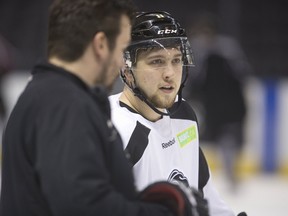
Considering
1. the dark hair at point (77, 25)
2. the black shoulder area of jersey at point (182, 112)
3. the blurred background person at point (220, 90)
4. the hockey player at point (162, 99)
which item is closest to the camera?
the dark hair at point (77, 25)

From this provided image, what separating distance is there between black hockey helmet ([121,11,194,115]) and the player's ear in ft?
2.68

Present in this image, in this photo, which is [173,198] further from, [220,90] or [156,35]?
[220,90]

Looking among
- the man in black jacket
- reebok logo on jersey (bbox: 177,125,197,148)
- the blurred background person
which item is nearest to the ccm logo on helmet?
reebok logo on jersey (bbox: 177,125,197,148)

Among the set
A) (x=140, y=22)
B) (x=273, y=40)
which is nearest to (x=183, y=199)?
(x=140, y=22)

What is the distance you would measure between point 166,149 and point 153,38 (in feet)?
1.33

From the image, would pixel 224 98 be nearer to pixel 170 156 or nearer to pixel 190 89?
pixel 190 89

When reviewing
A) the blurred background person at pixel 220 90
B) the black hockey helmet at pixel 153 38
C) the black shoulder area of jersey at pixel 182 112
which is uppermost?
the black hockey helmet at pixel 153 38

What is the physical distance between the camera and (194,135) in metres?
2.82

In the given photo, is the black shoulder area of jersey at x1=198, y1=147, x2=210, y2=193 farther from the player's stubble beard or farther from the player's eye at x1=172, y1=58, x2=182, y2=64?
the player's eye at x1=172, y1=58, x2=182, y2=64

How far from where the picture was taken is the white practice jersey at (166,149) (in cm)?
254

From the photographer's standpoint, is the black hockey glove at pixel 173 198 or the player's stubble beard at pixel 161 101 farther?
the player's stubble beard at pixel 161 101

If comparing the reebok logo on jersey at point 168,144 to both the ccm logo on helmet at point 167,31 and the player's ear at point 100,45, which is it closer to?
the ccm logo on helmet at point 167,31

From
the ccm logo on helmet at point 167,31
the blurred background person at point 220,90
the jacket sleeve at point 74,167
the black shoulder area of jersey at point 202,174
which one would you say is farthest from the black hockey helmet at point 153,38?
the blurred background person at point 220,90

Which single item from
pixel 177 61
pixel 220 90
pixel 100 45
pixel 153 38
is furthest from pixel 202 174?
pixel 220 90
